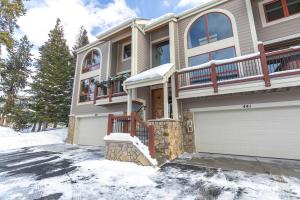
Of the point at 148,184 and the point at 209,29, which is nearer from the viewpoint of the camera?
the point at 148,184

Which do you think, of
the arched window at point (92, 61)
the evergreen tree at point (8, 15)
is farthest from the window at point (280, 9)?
the evergreen tree at point (8, 15)

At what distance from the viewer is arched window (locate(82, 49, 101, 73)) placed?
1319 centimetres

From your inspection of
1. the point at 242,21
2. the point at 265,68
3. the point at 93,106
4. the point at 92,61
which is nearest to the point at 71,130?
the point at 93,106

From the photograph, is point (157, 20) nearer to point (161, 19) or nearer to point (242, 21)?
point (161, 19)

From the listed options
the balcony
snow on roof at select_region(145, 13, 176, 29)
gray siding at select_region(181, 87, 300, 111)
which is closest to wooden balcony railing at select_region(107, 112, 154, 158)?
the balcony

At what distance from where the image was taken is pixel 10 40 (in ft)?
38.8

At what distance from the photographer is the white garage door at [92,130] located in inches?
465

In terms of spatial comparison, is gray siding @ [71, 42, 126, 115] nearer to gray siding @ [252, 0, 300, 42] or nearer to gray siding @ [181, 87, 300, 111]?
gray siding @ [181, 87, 300, 111]

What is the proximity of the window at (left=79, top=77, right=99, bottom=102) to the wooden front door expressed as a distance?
5649 mm

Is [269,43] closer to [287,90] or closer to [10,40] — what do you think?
[287,90]

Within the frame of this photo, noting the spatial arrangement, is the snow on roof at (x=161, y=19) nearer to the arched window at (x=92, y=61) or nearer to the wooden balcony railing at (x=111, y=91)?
the wooden balcony railing at (x=111, y=91)

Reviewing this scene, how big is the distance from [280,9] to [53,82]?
68.5 ft

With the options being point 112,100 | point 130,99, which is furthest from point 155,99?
point 112,100

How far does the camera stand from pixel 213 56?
28.5 ft
